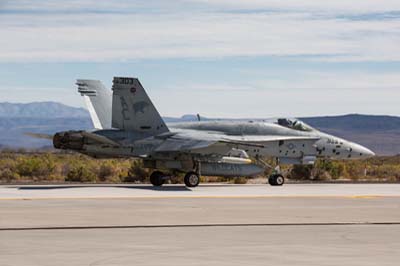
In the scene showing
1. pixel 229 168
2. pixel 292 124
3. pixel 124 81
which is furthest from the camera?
pixel 292 124

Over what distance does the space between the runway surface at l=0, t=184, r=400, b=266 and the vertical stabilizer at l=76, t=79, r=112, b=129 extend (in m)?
9.23

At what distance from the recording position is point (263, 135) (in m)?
41.2

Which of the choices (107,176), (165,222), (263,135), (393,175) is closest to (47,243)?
(165,222)

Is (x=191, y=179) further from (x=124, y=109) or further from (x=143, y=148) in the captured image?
(x=124, y=109)

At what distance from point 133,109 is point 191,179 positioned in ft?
11.0

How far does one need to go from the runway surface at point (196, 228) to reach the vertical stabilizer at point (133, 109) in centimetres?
491

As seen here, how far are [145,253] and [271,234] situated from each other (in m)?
4.03

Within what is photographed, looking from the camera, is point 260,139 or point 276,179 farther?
point 276,179

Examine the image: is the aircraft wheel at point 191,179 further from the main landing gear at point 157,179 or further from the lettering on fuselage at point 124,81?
the lettering on fuselage at point 124,81

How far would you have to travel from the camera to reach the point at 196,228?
66.9 feet

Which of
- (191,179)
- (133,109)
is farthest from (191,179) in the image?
(133,109)

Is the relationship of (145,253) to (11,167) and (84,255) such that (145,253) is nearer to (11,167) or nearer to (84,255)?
(84,255)

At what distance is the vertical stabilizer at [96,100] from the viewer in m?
43.2

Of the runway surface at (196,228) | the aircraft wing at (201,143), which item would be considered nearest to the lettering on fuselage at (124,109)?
the aircraft wing at (201,143)
